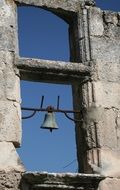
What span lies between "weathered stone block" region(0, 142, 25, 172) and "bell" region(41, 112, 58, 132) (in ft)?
1.77

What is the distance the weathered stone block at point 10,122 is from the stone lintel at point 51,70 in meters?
0.56

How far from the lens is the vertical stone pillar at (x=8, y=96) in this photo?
6926 millimetres

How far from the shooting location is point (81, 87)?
777cm

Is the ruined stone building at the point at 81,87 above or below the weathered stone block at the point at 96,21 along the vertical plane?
below

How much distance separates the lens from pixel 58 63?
766 cm

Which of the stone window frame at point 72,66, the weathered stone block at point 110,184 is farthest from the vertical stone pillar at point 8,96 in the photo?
the weathered stone block at point 110,184

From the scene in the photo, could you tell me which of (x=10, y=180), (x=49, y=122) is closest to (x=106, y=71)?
(x=49, y=122)

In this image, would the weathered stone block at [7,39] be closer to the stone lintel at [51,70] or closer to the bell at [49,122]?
the stone lintel at [51,70]

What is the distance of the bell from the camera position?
727cm

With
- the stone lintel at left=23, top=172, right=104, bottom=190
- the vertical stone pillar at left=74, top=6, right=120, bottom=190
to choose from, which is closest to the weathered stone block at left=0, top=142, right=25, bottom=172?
the stone lintel at left=23, top=172, right=104, bottom=190

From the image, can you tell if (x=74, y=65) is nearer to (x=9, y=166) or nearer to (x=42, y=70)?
(x=42, y=70)

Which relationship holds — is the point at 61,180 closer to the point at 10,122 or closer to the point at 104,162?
the point at 104,162

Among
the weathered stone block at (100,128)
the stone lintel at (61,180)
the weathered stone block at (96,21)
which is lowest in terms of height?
the stone lintel at (61,180)

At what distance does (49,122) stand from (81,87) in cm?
76
